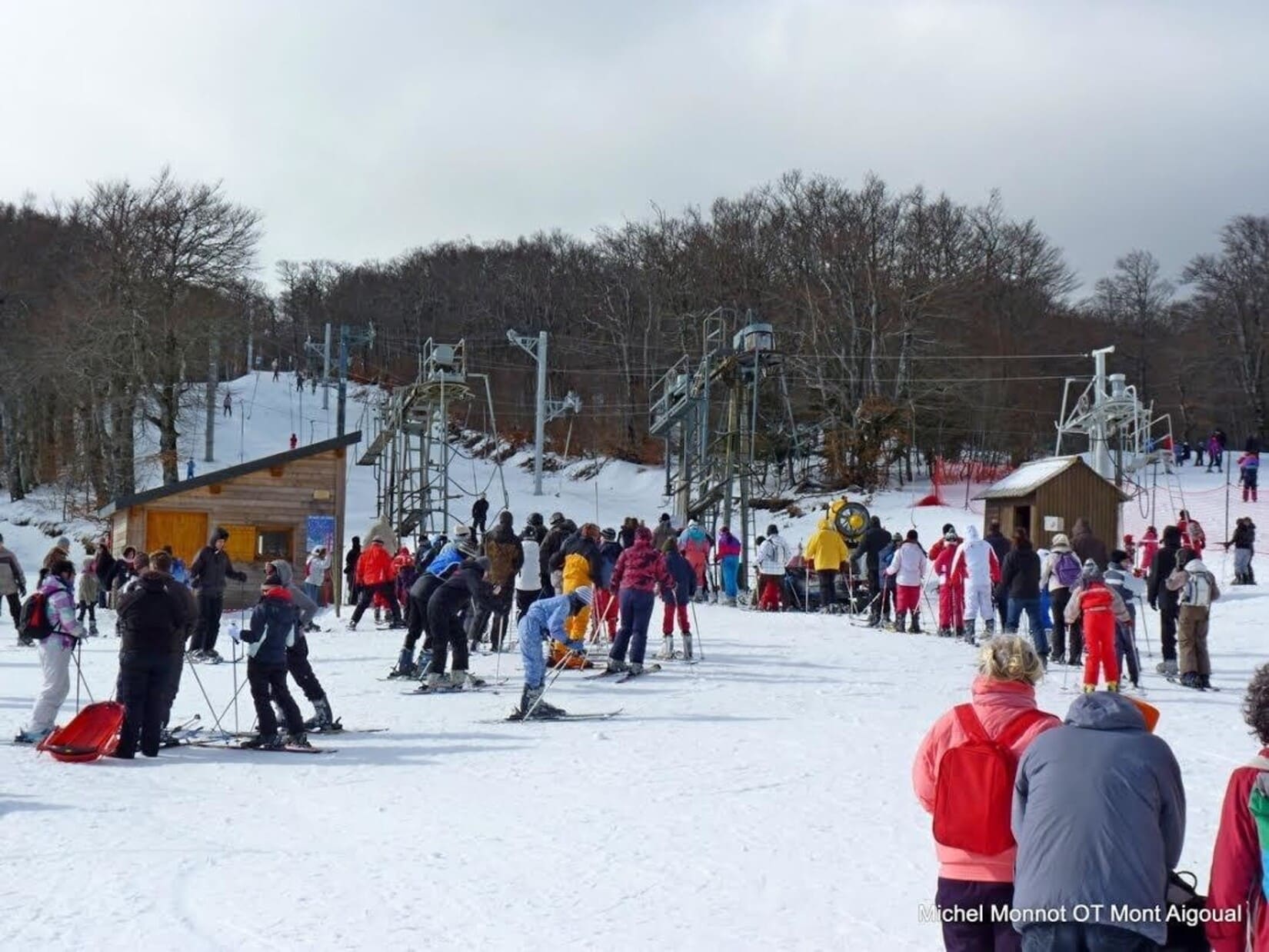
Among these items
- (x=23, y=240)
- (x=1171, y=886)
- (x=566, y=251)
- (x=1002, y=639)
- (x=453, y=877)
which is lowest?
(x=453, y=877)

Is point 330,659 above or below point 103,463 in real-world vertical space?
below

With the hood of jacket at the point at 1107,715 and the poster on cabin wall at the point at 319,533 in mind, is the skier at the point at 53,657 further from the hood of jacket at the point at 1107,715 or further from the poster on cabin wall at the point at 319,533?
the poster on cabin wall at the point at 319,533

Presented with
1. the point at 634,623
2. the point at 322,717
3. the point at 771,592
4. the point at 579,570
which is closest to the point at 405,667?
the point at 579,570

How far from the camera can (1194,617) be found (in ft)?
42.7

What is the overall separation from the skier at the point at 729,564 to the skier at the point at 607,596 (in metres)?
7.14

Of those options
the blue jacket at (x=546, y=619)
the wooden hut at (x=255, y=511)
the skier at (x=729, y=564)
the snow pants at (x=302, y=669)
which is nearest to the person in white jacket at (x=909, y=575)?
the skier at (x=729, y=564)

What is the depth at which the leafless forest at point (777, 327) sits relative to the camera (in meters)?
41.7

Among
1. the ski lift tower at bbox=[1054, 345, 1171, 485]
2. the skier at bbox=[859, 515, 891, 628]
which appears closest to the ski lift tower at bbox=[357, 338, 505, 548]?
the skier at bbox=[859, 515, 891, 628]

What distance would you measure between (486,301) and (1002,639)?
7194 centimetres

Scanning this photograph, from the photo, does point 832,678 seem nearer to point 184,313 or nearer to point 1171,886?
point 1171,886

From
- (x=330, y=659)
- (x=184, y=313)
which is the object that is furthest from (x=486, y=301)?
(x=330, y=659)

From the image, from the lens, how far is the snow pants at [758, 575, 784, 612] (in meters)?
23.5

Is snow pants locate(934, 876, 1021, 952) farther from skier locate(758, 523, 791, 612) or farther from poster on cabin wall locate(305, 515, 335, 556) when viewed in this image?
poster on cabin wall locate(305, 515, 335, 556)

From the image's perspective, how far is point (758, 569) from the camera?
23.5 meters
